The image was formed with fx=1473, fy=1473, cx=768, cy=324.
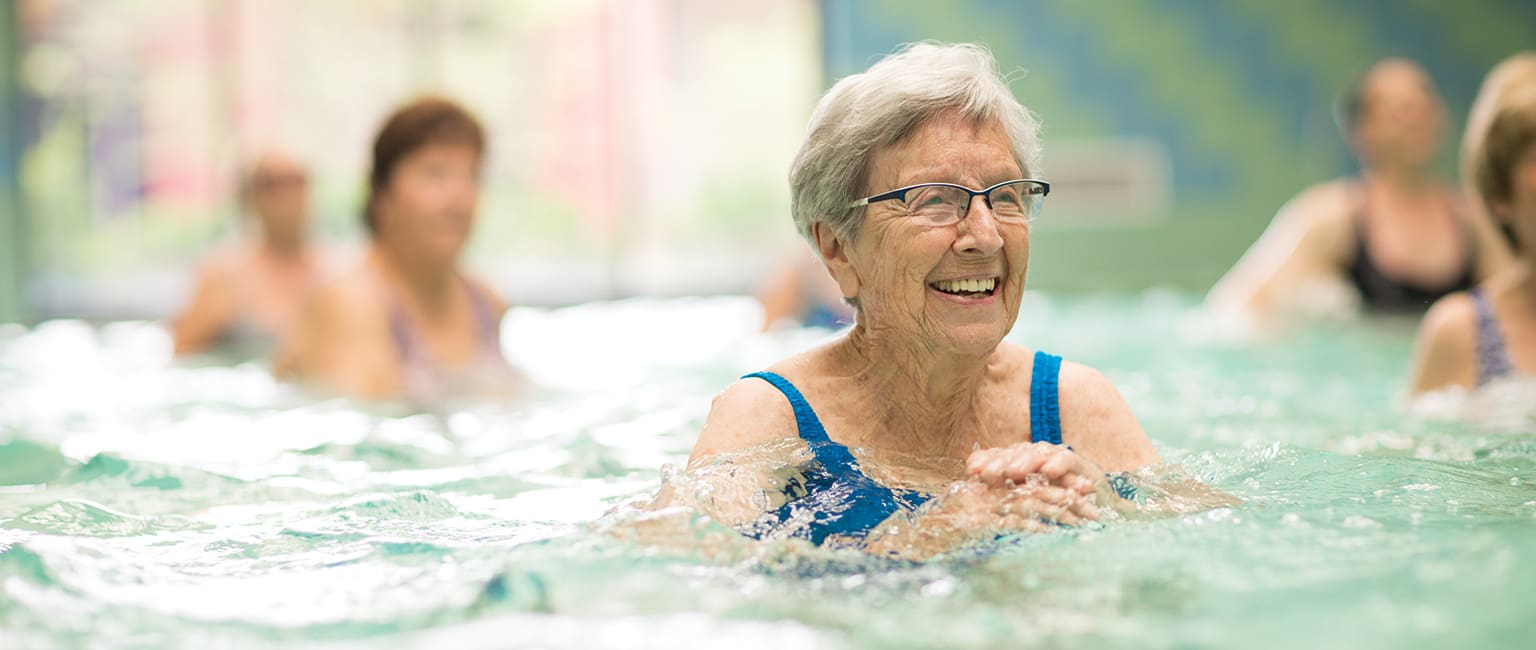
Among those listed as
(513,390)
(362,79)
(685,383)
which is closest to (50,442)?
(513,390)

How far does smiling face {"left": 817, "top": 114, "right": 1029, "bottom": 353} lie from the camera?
2.42 m

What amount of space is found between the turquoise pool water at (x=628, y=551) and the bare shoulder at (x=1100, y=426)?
0.21 m

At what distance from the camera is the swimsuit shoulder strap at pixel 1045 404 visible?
103 inches

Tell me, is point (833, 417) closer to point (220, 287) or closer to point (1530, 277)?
point (1530, 277)

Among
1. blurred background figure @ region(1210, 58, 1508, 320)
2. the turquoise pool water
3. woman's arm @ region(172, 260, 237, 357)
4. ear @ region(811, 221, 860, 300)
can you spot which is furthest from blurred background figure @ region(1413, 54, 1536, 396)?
woman's arm @ region(172, 260, 237, 357)

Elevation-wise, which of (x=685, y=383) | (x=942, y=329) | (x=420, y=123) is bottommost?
(x=685, y=383)

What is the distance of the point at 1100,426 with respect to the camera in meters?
2.65

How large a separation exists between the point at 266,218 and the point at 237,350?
672mm

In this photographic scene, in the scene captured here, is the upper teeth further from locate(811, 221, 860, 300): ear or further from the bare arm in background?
the bare arm in background

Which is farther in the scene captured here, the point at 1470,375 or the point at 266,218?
the point at 266,218

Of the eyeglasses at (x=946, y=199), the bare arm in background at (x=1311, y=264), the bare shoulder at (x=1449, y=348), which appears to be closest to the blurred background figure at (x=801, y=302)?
the bare arm in background at (x=1311, y=264)

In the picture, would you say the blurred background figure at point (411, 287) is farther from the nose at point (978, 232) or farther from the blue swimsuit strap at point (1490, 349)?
the blue swimsuit strap at point (1490, 349)

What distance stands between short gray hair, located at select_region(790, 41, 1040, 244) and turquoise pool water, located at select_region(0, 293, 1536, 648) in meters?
0.63

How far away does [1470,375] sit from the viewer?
149 inches
